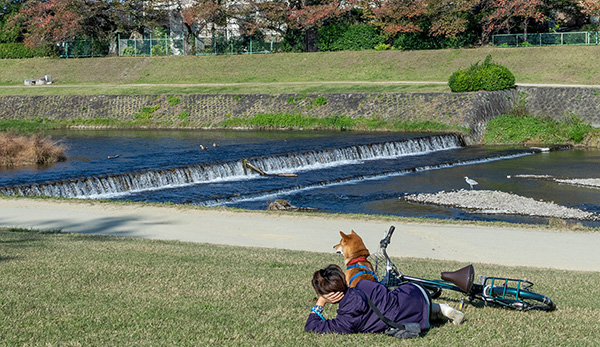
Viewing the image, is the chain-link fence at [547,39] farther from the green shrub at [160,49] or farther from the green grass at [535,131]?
the green shrub at [160,49]

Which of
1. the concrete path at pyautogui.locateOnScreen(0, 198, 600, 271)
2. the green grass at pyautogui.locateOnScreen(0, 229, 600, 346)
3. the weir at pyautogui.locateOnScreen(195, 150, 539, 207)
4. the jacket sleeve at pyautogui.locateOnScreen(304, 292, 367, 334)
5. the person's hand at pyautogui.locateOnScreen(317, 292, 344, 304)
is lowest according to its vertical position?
the weir at pyautogui.locateOnScreen(195, 150, 539, 207)

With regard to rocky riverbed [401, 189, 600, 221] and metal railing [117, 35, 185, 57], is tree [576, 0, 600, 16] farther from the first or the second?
rocky riverbed [401, 189, 600, 221]

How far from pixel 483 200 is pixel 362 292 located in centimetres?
1514

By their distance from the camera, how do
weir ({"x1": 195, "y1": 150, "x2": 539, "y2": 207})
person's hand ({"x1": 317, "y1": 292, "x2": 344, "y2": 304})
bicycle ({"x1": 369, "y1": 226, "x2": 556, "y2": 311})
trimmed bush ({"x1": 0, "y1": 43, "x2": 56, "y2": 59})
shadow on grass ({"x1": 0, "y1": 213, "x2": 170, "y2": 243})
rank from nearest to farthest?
person's hand ({"x1": 317, "y1": 292, "x2": 344, "y2": 304}) → bicycle ({"x1": 369, "y1": 226, "x2": 556, "y2": 311}) → shadow on grass ({"x1": 0, "y1": 213, "x2": 170, "y2": 243}) → weir ({"x1": 195, "y1": 150, "x2": 539, "y2": 207}) → trimmed bush ({"x1": 0, "y1": 43, "x2": 56, "y2": 59})

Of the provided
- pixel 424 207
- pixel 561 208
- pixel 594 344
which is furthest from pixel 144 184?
pixel 594 344

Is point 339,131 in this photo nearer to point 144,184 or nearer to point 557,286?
point 144,184

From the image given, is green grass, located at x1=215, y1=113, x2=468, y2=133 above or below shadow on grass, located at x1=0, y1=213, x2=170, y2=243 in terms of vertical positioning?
below

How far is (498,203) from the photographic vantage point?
20953 millimetres

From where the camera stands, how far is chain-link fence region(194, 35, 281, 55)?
187 feet

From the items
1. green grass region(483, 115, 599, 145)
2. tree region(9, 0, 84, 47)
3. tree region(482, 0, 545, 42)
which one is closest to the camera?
green grass region(483, 115, 599, 145)

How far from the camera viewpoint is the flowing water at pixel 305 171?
21969mm

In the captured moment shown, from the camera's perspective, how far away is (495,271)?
35.3 feet

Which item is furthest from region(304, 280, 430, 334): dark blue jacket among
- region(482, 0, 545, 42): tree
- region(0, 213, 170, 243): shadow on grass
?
region(482, 0, 545, 42): tree

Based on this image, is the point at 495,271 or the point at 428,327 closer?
the point at 428,327
